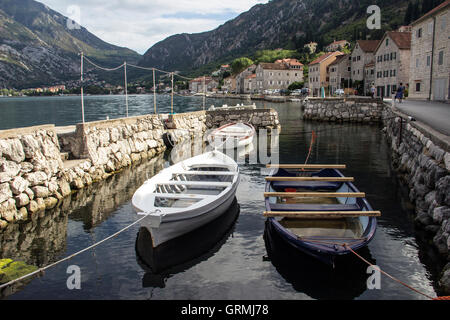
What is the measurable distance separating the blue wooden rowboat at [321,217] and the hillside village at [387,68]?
2775 cm

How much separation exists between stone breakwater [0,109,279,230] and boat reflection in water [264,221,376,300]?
9.34 metres

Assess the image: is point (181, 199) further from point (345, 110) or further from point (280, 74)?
point (280, 74)

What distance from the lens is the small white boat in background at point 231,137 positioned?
28859 millimetres

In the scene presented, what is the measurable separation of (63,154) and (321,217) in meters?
13.5

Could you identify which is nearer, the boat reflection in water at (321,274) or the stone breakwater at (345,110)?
the boat reflection in water at (321,274)

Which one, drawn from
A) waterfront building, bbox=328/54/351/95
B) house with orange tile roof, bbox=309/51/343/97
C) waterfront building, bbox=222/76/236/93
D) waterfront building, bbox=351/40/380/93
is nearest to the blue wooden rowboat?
waterfront building, bbox=351/40/380/93

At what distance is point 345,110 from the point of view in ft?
157

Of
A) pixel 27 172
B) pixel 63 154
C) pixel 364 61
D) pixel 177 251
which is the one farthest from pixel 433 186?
pixel 364 61

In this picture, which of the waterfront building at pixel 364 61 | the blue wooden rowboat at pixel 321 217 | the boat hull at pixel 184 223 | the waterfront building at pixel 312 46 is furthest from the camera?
the waterfront building at pixel 312 46

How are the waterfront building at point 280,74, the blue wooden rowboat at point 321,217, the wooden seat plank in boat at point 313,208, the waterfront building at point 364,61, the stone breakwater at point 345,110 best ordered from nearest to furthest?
1. the blue wooden rowboat at point 321,217
2. the wooden seat plank in boat at point 313,208
3. the stone breakwater at point 345,110
4. the waterfront building at point 364,61
5. the waterfront building at point 280,74

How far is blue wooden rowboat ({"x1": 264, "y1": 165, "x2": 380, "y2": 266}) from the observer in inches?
338

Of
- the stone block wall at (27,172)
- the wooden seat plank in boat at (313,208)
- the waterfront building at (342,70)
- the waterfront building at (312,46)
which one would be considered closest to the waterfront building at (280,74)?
the waterfront building at (342,70)

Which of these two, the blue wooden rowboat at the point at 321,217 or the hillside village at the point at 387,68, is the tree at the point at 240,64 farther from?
the blue wooden rowboat at the point at 321,217

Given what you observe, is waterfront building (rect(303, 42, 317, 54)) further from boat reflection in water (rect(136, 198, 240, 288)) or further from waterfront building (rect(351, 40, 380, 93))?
boat reflection in water (rect(136, 198, 240, 288))
